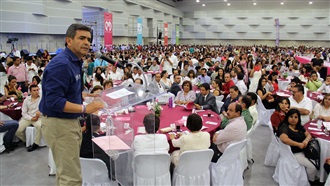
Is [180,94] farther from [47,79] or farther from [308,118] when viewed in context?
[47,79]

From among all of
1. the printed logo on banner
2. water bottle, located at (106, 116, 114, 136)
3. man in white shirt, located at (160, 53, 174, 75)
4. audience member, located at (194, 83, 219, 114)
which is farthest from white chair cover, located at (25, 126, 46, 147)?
the printed logo on banner

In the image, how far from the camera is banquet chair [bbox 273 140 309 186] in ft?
12.4

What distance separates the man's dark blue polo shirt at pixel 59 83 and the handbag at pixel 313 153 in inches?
126

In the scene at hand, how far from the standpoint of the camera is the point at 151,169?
3.13 metres

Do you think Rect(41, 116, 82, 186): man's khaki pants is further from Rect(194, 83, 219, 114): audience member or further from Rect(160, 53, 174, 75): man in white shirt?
Rect(160, 53, 174, 75): man in white shirt

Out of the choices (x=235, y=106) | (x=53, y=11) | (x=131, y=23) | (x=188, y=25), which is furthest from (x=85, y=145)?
(x=188, y=25)

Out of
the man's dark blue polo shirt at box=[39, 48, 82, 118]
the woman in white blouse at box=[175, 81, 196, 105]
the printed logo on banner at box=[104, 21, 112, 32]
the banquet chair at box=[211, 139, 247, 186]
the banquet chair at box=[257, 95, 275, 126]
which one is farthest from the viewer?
the printed logo on banner at box=[104, 21, 112, 32]

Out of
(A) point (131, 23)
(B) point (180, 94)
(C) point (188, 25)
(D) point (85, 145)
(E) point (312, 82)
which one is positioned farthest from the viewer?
(C) point (188, 25)

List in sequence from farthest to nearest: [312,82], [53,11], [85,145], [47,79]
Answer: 1. [53,11]
2. [312,82]
3. [85,145]
4. [47,79]

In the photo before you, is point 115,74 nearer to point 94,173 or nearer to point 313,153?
point 94,173

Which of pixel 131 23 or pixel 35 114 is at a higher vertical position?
pixel 131 23

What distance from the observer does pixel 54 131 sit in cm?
187

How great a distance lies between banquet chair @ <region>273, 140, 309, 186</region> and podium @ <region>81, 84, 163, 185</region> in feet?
6.26

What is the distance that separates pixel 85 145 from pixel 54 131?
1550 mm
